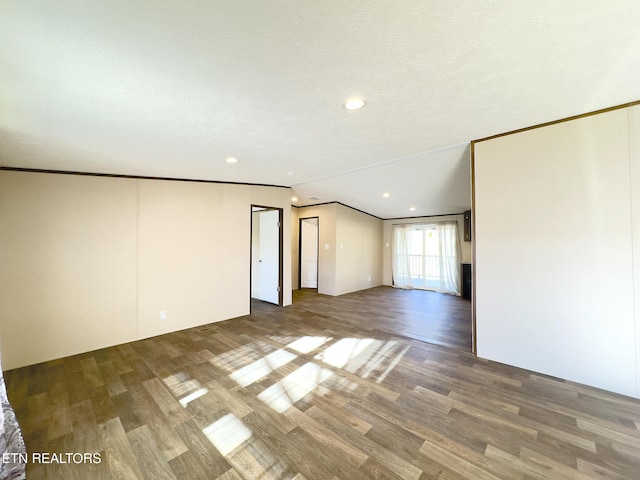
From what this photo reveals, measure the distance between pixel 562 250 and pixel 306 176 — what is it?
3396 millimetres

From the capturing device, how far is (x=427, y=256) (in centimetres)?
746

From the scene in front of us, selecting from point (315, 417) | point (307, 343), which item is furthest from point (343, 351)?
point (315, 417)

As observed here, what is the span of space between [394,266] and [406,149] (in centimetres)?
551

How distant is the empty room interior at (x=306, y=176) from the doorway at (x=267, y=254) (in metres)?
1.12

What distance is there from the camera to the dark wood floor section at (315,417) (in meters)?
1.50

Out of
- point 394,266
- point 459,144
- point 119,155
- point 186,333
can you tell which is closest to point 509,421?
point 459,144

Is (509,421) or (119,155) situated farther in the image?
(119,155)

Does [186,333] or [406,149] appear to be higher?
[406,149]

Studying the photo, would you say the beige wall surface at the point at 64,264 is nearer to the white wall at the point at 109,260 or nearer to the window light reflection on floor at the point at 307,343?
the white wall at the point at 109,260

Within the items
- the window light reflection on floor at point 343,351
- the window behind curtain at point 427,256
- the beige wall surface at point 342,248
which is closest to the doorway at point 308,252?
the beige wall surface at point 342,248

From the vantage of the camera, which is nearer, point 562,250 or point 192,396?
point 192,396

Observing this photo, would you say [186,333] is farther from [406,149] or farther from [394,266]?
[394,266]

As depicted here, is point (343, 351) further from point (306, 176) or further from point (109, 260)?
point (109, 260)

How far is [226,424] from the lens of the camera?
184 cm
